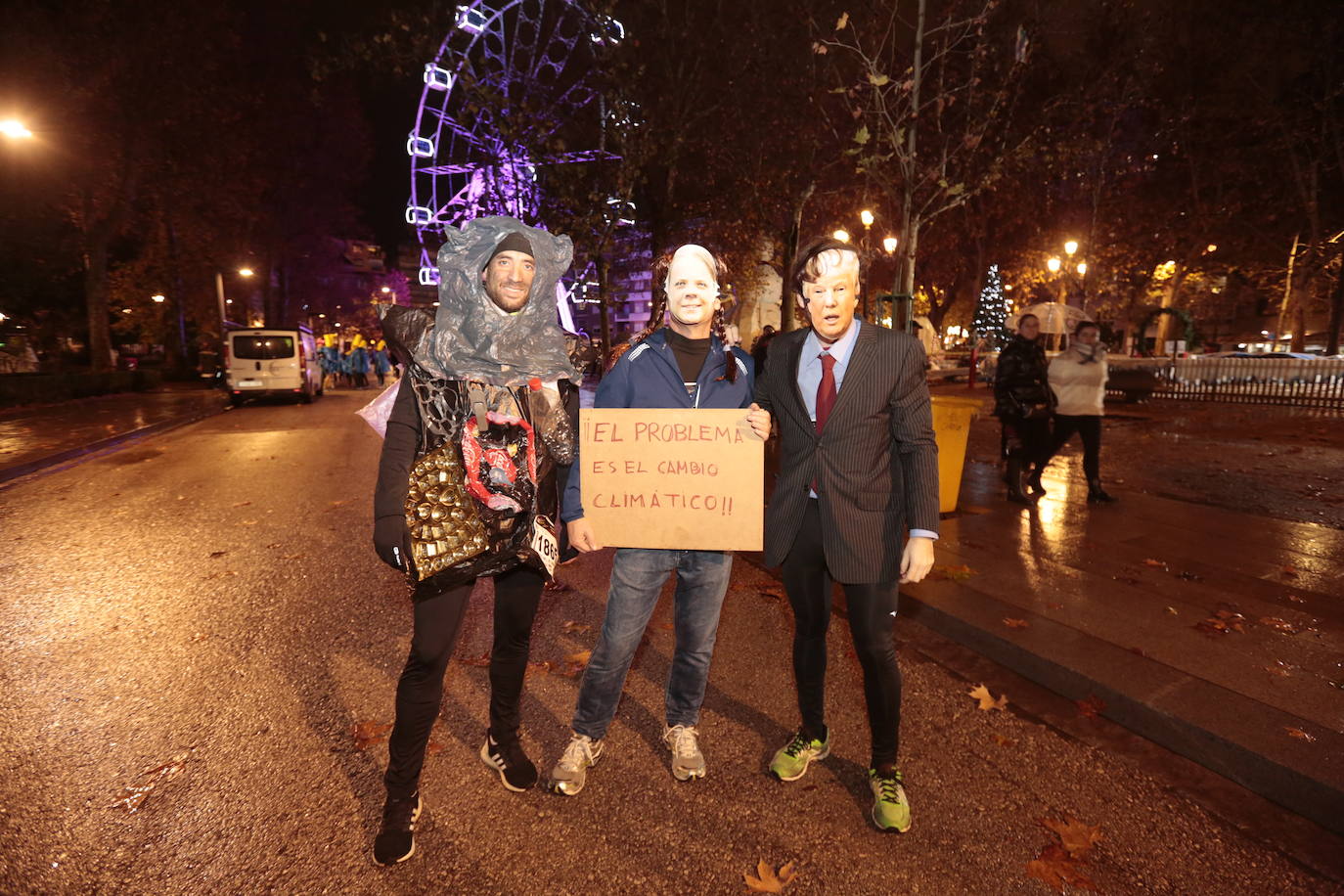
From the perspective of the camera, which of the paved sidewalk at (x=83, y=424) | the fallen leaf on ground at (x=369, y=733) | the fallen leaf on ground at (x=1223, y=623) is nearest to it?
the fallen leaf on ground at (x=369, y=733)

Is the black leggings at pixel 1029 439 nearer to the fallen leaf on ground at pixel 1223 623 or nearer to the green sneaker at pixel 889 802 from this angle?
the fallen leaf on ground at pixel 1223 623

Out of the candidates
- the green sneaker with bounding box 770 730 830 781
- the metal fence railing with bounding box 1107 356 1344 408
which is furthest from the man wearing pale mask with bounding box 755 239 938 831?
the metal fence railing with bounding box 1107 356 1344 408

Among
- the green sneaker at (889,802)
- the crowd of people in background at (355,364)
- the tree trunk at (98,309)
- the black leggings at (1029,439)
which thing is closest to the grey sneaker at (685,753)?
the green sneaker at (889,802)

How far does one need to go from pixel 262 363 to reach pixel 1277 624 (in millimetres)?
23249

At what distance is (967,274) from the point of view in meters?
42.6

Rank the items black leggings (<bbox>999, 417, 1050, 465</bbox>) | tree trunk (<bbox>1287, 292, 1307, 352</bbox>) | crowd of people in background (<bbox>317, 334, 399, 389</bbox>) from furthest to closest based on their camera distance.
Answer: crowd of people in background (<bbox>317, 334, 399, 389</bbox>) → tree trunk (<bbox>1287, 292, 1307, 352</bbox>) → black leggings (<bbox>999, 417, 1050, 465</bbox>)

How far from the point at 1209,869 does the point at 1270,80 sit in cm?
2941

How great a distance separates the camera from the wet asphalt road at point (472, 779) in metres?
2.42

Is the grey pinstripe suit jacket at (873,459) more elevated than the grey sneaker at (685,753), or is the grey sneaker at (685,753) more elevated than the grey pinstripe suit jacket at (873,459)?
the grey pinstripe suit jacket at (873,459)

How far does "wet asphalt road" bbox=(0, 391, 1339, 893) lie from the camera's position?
2420mm

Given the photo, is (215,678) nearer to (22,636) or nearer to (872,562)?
(22,636)

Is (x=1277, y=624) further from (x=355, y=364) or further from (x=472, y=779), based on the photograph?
(x=355, y=364)

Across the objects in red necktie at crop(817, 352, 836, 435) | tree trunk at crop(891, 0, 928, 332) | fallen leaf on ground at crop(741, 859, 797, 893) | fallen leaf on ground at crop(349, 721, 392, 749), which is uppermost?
tree trunk at crop(891, 0, 928, 332)

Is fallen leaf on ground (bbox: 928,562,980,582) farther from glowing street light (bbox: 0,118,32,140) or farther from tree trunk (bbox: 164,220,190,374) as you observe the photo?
tree trunk (bbox: 164,220,190,374)
